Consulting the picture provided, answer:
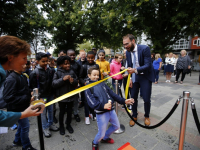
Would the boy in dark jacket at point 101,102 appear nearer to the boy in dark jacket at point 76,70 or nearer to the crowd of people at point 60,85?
the crowd of people at point 60,85

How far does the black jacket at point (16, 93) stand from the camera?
1918mm

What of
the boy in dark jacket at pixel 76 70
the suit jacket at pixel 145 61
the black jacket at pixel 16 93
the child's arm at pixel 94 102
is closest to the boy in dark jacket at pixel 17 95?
the black jacket at pixel 16 93

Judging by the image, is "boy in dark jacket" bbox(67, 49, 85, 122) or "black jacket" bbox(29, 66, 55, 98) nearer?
"black jacket" bbox(29, 66, 55, 98)

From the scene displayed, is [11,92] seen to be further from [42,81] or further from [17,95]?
[42,81]

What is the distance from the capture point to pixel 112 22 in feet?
41.0

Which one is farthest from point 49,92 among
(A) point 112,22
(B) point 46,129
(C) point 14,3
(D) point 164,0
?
(C) point 14,3

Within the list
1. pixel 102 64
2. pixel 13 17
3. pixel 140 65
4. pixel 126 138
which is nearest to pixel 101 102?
pixel 126 138

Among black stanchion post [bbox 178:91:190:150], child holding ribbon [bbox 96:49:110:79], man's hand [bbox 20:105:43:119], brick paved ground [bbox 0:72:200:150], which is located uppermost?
child holding ribbon [bbox 96:49:110:79]

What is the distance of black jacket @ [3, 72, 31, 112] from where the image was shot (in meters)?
1.92

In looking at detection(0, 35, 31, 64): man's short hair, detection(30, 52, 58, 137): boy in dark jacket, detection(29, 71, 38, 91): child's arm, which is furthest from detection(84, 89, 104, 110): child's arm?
detection(29, 71, 38, 91): child's arm

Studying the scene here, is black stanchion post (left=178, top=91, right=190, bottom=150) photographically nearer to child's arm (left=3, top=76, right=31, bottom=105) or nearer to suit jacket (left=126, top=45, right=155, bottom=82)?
suit jacket (left=126, top=45, right=155, bottom=82)

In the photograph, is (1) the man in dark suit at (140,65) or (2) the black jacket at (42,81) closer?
(2) the black jacket at (42,81)

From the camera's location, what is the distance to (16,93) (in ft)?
6.65

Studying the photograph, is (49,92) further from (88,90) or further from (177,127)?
(177,127)
